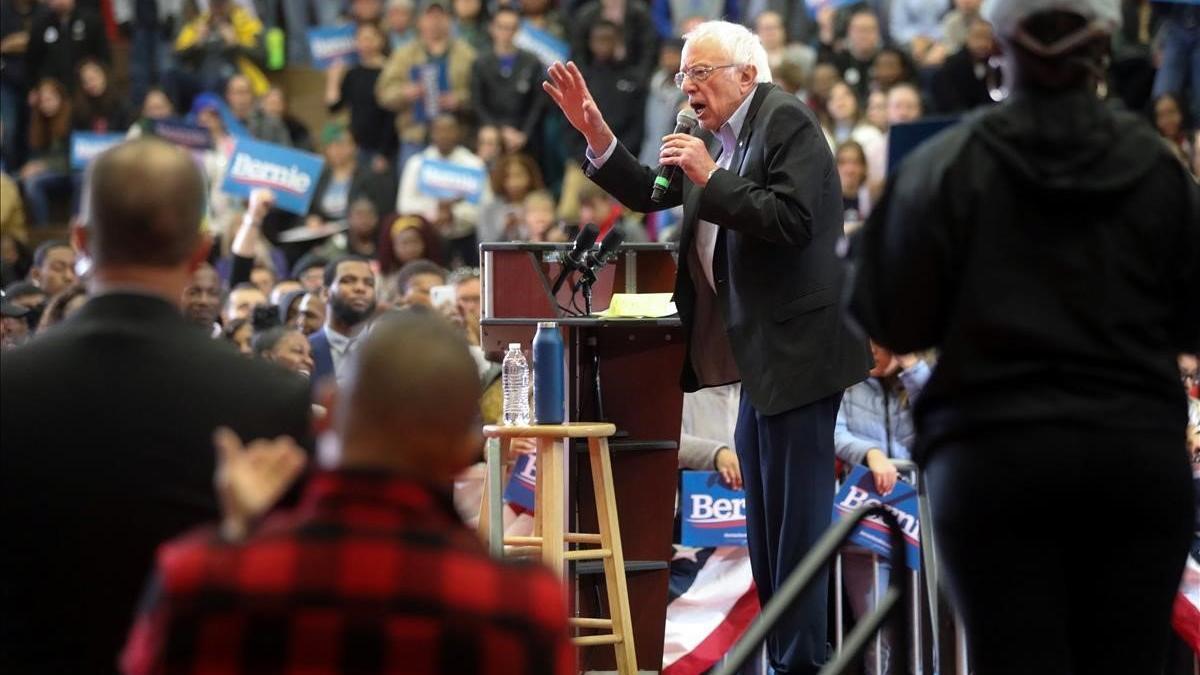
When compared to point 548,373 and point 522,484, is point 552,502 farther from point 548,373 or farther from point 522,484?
point 522,484

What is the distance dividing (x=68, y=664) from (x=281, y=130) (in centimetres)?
1129

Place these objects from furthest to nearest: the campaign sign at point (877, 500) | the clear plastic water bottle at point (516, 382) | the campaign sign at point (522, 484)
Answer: the campaign sign at point (522, 484) < the campaign sign at point (877, 500) < the clear plastic water bottle at point (516, 382)

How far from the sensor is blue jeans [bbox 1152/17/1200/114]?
40.5ft

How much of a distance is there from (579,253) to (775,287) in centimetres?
79

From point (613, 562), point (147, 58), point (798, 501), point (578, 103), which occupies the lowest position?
point (613, 562)

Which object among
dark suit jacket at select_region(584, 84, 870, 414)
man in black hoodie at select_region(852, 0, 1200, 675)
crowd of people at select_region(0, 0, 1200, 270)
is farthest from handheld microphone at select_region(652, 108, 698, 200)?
crowd of people at select_region(0, 0, 1200, 270)

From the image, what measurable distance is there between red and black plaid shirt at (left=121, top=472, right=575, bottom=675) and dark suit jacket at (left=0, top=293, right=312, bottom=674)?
0.64m

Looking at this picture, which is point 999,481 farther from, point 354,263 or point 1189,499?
point 354,263

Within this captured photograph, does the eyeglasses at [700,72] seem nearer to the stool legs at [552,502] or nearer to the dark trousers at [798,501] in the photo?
the dark trousers at [798,501]

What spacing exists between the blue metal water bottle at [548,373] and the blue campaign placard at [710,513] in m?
1.51

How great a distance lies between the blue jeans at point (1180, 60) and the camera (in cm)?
1234

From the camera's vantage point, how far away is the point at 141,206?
116 inches

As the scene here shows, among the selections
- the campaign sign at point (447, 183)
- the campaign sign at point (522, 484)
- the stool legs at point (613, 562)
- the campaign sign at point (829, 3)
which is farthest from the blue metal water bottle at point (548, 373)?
the campaign sign at point (829, 3)

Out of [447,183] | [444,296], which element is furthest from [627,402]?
[447,183]
